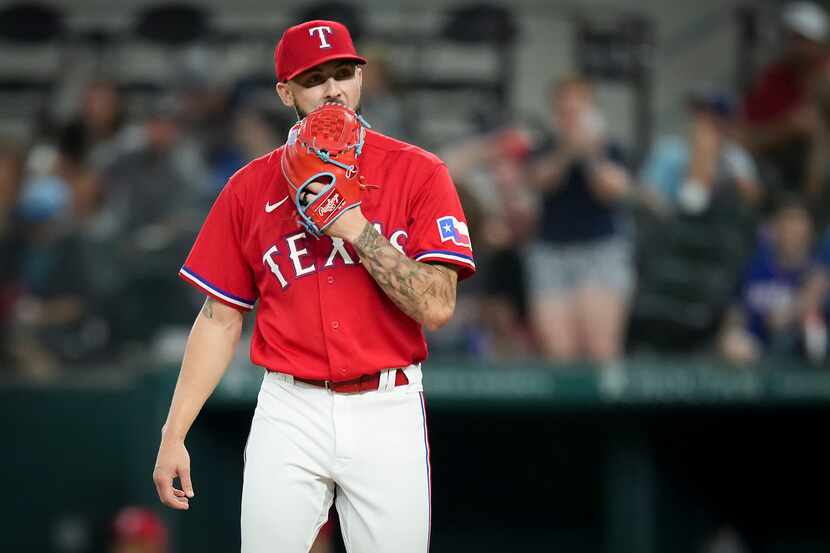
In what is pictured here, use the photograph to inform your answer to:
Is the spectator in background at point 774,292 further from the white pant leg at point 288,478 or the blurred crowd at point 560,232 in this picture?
the white pant leg at point 288,478

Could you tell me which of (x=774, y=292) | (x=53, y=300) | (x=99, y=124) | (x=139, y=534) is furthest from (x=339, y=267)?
(x=99, y=124)

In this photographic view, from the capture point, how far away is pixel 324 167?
2514 millimetres

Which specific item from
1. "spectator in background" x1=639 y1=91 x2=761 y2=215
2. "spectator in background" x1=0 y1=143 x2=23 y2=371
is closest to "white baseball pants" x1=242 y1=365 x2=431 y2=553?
"spectator in background" x1=639 y1=91 x2=761 y2=215

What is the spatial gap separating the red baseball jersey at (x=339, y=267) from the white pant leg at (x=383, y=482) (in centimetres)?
10

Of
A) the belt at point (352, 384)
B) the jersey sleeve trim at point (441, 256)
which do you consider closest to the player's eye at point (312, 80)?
the jersey sleeve trim at point (441, 256)

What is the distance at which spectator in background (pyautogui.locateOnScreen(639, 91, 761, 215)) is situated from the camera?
616 cm

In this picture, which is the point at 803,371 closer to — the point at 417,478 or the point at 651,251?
the point at 651,251

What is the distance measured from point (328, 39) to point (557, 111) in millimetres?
3632

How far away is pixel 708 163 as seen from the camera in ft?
20.3

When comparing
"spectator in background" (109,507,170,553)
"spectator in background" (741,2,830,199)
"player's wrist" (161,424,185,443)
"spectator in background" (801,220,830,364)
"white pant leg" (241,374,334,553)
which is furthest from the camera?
"spectator in background" (741,2,830,199)

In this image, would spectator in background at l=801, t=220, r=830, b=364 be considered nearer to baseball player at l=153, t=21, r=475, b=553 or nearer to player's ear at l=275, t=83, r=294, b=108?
baseball player at l=153, t=21, r=475, b=553

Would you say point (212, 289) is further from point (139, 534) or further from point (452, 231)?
point (139, 534)

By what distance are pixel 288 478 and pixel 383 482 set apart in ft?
0.63

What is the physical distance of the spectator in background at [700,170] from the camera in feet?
20.2
